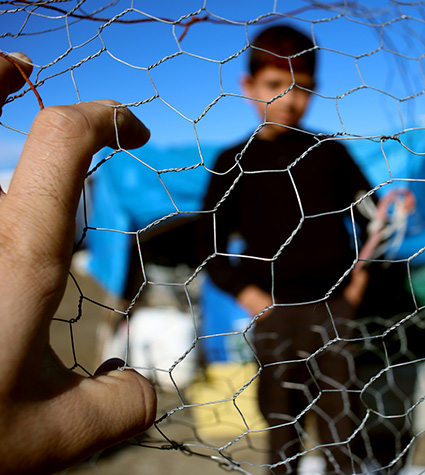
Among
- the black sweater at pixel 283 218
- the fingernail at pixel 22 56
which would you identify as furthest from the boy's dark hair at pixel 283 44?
the fingernail at pixel 22 56

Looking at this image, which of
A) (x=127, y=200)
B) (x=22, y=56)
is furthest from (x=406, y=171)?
(x=22, y=56)

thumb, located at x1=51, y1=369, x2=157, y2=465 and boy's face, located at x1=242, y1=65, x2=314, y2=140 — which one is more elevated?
boy's face, located at x1=242, y1=65, x2=314, y2=140

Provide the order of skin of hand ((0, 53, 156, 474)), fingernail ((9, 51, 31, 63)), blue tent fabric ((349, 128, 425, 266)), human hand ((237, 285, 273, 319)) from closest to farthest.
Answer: skin of hand ((0, 53, 156, 474)) → fingernail ((9, 51, 31, 63)) → human hand ((237, 285, 273, 319)) → blue tent fabric ((349, 128, 425, 266))

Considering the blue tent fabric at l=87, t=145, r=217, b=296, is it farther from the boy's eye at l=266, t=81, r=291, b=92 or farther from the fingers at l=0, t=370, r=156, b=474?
the fingers at l=0, t=370, r=156, b=474

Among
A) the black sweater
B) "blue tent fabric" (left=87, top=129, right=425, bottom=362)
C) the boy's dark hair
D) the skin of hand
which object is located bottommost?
"blue tent fabric" (left=87, top=129, right=425, bottom=362)

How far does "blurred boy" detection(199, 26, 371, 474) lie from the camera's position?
774 mm

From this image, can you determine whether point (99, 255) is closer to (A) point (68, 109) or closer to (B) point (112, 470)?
(B) point (112, 470)

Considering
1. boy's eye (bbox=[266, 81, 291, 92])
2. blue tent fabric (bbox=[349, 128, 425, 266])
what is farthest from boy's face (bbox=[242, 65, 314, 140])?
blue tent fabric (bbox=[349, 128, 425, 266])

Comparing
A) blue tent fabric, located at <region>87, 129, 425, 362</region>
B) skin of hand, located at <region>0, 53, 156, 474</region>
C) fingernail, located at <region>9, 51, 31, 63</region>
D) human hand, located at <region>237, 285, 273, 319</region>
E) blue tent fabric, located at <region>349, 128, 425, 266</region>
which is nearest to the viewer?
skin of hand, located at <region>0, 53, 156, 474</region>

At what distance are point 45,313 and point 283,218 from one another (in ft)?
1.96

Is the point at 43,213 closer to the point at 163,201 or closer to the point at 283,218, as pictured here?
the point at 283,218

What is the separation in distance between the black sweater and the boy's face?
3cm

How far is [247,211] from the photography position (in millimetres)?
825

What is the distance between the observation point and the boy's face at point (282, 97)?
0.81 meters
